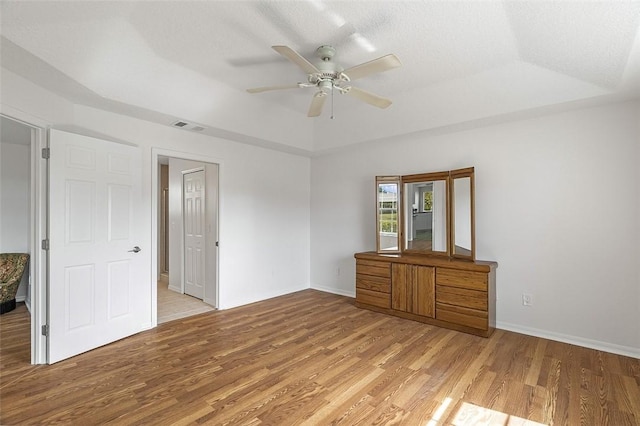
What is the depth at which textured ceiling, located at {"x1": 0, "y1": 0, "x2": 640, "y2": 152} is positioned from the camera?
220cm

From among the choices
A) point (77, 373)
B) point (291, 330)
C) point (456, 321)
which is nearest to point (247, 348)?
point (291, 330)

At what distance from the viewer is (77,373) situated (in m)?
2.62

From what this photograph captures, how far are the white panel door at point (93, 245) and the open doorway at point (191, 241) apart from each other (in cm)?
75

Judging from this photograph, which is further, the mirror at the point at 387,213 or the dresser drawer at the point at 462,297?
the mirror at the point at 387,213

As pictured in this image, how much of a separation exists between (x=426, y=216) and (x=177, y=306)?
3.78 m

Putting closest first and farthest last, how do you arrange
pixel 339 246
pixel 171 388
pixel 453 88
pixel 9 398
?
1. pixel 9 398
2. pixel 171 388
3. pixel 453 88
4. pixel 339 246

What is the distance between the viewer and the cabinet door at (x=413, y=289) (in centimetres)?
379

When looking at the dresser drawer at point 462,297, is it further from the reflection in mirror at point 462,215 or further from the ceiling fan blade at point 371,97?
the ceiling fan blade at point 371,97

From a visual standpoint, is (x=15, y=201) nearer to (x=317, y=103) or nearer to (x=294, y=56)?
(x=317, y=103)

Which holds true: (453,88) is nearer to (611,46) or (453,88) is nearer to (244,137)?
(611,46)

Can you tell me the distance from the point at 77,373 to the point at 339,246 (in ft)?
12.2

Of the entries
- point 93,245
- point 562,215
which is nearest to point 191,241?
point 93,245

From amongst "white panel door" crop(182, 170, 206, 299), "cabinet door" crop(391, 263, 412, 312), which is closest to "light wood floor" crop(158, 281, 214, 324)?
"white panel door" crop(182, 170, 206, 299)

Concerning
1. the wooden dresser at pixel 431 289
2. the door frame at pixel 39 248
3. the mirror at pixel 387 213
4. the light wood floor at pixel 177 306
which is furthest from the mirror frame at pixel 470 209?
the door frame at pixel 39 248
